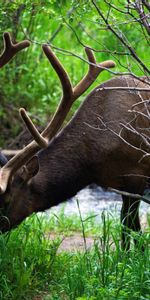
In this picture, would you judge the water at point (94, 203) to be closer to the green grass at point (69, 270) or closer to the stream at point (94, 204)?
the stream at point (94, 204)

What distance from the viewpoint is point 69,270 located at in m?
5.68

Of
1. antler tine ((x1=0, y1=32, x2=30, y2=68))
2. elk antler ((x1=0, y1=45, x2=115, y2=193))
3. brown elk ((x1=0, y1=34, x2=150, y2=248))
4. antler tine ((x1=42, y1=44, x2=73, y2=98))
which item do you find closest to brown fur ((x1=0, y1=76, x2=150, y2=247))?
brown elk ((x1=0, y1=34, x2=150, y2=248))

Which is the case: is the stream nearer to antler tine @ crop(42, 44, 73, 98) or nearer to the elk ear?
the elk ear

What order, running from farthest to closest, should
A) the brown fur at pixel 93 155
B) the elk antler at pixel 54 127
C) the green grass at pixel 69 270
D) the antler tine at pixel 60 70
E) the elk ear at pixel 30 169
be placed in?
the brown fur at pixel 93 155, the elk ear at pixel 30 169, the elk antler at pixel 54 127, the antler tine at pixel 60 70, the green grass at pixel 69 270

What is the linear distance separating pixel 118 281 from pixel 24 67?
19.0 ft

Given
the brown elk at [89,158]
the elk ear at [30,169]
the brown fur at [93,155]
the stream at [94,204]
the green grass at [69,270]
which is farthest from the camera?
the stream at [94,204]

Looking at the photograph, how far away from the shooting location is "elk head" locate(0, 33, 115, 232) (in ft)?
21.4

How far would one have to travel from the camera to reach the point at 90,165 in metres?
7.09

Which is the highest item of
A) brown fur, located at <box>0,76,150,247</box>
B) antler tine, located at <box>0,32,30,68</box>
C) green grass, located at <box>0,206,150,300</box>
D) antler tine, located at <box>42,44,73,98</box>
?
antler tine, located at <box>0,32,30,68</box>

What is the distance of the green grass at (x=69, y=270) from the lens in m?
5.25

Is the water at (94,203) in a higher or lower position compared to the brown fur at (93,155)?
lower

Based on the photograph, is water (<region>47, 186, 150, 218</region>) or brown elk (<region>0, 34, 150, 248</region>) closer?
brown elk (<region>0, 34, 150, 248</region>)

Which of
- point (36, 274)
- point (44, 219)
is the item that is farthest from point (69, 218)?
point (36, 274)

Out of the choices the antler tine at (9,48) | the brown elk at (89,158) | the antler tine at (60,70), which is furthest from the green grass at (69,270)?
the antler tine at (9,48)
